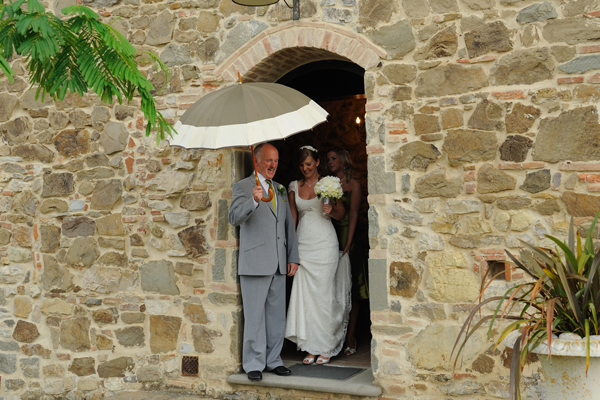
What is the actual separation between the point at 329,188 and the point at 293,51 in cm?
117

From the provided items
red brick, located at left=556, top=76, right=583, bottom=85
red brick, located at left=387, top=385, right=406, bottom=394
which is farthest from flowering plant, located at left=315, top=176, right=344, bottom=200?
red brick, located at left=556, top=76, right=583, bottom=85

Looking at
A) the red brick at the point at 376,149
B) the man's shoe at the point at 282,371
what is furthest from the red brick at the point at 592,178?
the man's shoe at the point at 282,371

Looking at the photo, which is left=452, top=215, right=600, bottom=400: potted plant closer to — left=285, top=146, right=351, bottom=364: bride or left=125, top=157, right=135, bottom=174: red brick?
left=285, top=146, right=351, bottom=364: bride

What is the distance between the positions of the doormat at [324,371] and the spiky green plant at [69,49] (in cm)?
259

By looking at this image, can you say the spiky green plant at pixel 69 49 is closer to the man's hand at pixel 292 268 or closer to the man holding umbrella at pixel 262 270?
the man holding umbrella at pixel 262 270

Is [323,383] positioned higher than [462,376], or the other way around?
[462,376]

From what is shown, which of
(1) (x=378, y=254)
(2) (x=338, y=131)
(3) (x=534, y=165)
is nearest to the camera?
(3) (x=534, y=165)

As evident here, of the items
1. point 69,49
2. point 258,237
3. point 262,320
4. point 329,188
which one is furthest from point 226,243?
point 69,49

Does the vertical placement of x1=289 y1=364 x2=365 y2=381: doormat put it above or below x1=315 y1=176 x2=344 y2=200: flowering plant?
below

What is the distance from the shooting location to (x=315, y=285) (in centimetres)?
519

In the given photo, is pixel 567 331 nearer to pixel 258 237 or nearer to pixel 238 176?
pixel 258 237

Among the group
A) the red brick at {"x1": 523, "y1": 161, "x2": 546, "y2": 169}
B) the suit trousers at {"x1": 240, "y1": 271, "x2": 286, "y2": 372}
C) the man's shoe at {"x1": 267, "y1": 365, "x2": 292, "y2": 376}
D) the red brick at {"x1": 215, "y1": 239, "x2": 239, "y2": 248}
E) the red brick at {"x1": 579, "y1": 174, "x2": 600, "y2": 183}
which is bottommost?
the man's shoe at {"x1": 267, "y1": 365, "x2": 292, "y2": 376}

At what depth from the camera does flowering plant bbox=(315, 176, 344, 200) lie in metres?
4.98

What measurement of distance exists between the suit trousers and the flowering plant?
753 millimetres
